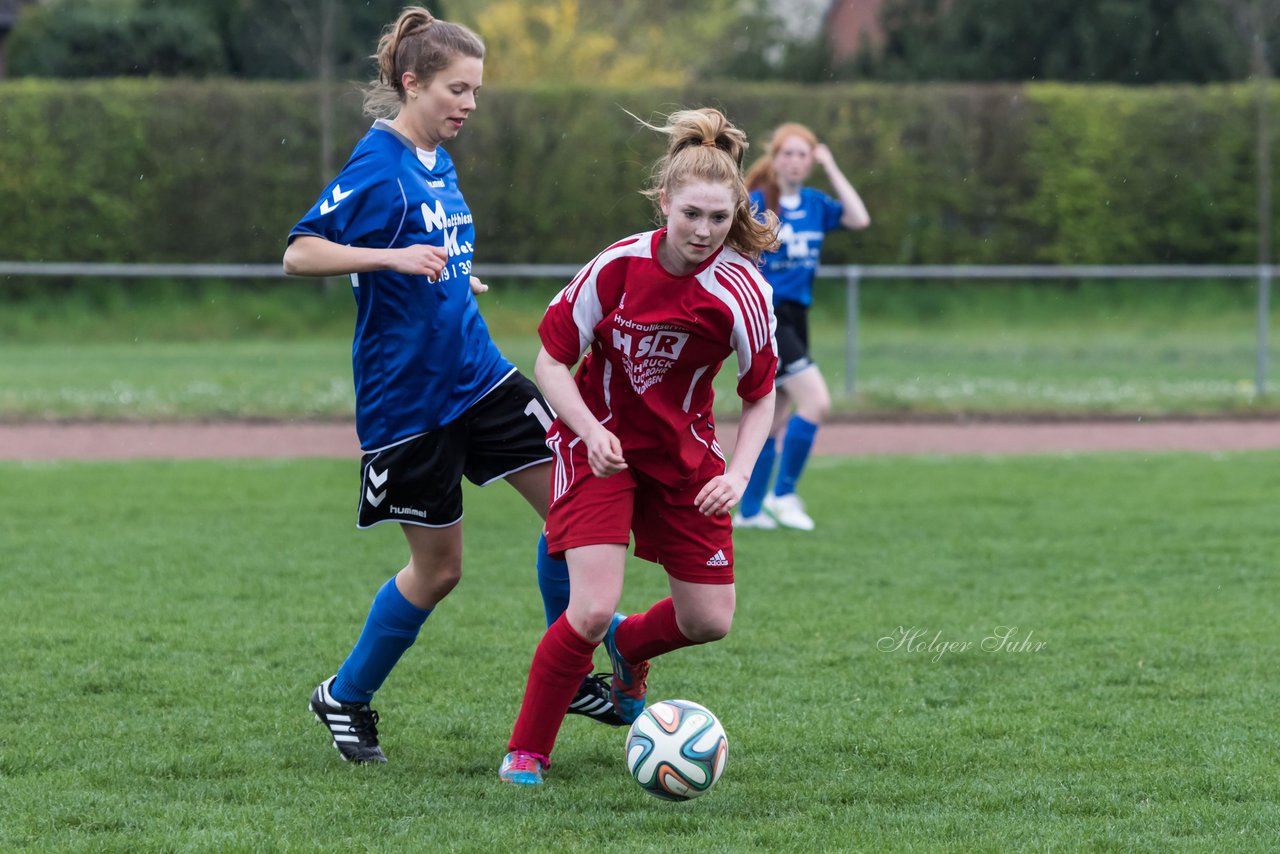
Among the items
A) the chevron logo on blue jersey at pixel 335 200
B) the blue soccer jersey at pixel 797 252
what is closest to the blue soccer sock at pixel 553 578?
the chevron logo on blue jersey at pixel 335 200

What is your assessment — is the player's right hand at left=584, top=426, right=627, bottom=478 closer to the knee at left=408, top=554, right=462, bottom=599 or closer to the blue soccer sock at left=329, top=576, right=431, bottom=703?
the knee at left=408, top=554, right=462, bottom=599

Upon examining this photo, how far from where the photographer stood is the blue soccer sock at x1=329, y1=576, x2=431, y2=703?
4176mm

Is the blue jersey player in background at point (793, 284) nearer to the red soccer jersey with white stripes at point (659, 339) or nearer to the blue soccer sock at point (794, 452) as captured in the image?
the blue soccer sock at point (794, 452)

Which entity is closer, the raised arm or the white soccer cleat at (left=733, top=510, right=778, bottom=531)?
the raised arm

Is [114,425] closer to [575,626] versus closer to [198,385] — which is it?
Result: [198,385]

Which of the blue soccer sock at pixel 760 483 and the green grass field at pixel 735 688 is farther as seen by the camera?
the blue soccer sock at pixel 760 483

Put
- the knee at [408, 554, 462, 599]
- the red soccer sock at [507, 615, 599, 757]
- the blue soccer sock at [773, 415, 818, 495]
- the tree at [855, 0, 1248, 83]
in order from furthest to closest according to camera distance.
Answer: the tree at [855, 0, 1248, 83], the blue soccer sock at [773, 415, 818, 495], the knee at [408, 554, 462, 599], the red soccer sock at [507, 615, 599, 757]

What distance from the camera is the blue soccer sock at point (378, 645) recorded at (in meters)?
4.18

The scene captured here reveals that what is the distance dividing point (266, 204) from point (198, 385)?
740 cm

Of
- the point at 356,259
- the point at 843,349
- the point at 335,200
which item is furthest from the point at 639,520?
the point at 843,349

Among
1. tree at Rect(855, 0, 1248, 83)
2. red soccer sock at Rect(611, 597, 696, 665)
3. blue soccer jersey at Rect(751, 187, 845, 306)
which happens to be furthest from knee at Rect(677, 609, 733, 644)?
tree at Rect(855, 0, 1248, 83)

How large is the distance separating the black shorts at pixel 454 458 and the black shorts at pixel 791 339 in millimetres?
3932

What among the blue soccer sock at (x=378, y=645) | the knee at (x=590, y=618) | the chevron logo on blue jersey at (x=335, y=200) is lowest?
the blue soccer sock at (x=378, y=645)

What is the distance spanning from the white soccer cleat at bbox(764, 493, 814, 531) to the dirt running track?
3141 mm
